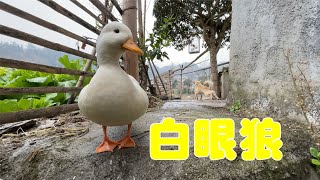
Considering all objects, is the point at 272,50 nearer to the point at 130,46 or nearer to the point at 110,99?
the point at 130,46

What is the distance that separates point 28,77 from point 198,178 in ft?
6.15

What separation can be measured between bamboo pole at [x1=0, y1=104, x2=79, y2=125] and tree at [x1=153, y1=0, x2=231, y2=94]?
5.01 m

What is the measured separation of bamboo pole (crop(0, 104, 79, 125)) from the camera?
120cm

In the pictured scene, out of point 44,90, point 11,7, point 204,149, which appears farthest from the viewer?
point 44,90

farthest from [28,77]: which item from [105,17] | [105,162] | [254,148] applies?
[254,148]

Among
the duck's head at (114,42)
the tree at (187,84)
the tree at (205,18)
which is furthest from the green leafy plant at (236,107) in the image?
the tree at (187,84)

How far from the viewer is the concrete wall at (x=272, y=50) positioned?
4.20ft

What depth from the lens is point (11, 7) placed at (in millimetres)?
1253

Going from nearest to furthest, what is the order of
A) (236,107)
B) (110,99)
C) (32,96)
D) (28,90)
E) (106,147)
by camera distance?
(110,99)
(106,147)
(28,90)
(236,107)
(32,96)

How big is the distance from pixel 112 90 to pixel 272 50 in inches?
48.9

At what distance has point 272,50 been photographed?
61.4 inches

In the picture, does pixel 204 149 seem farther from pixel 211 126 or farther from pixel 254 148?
pixel 254 148

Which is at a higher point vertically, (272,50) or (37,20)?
(37,20)

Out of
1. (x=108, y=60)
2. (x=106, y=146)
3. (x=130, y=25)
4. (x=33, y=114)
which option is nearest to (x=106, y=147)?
(x=106, y=146)
